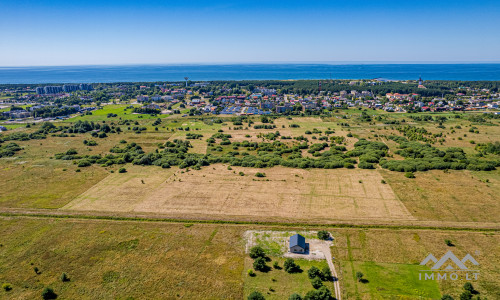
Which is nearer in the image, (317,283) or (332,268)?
(317,283)

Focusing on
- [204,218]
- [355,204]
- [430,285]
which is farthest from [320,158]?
[430,285]

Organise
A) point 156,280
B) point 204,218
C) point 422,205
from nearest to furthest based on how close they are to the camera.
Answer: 1. point 156,280
2. point 204,218
3. point 422,205


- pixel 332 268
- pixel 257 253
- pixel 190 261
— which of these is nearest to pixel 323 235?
pixel 332 268

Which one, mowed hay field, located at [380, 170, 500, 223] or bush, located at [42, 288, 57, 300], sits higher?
mowed hay field, located at [380, 170, 500, 223]

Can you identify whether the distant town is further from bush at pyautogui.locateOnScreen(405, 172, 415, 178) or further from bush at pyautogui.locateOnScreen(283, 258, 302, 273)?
bush at pyautogui.locateOnScreen(283, 258, 302, 273)

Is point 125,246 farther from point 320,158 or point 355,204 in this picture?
point 320,158

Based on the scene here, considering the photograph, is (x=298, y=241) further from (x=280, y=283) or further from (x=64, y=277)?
(x=64, y=277)

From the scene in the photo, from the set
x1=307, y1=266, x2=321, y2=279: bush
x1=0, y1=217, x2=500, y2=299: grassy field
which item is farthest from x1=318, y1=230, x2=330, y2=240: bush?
x1=307, y1=266, x2=321, y2=279: bush
